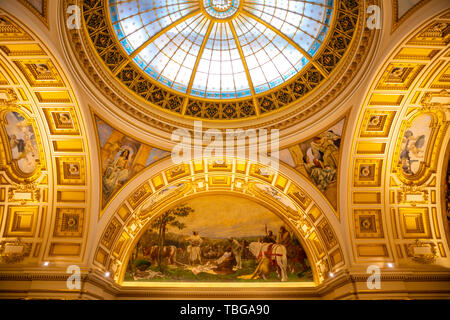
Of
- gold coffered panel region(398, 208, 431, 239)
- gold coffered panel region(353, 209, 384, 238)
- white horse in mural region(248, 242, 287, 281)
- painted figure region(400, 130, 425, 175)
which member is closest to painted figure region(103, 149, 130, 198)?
white horse in mural region(248, 242, 287, 281)

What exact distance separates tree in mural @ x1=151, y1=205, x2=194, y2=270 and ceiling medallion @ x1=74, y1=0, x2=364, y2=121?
6.32 metres

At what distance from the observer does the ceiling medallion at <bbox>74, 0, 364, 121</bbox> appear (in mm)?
13586

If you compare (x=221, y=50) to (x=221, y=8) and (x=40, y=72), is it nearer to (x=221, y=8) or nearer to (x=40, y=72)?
(x=221, y=8)

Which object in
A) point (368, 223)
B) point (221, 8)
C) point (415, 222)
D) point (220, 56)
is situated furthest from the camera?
point (220, 56)

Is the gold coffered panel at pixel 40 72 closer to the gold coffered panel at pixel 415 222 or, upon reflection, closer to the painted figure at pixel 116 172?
the painted figure at pixel 116 172

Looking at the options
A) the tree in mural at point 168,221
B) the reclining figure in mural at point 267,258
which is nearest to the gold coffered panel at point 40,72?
the tree in mural at point 168,221

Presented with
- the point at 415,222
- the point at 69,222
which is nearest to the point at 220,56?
the point at 69,222

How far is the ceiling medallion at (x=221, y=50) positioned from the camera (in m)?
13.6

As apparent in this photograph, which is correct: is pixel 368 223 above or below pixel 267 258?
above

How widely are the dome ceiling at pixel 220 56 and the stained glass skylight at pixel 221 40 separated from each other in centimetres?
5

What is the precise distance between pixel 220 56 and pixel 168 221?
991cm

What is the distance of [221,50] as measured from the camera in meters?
16.0

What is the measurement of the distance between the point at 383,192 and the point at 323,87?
5.71m
